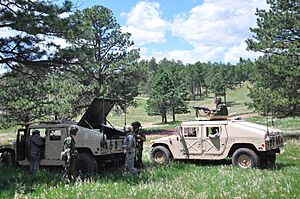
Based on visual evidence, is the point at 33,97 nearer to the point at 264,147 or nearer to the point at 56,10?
the point at 56,10

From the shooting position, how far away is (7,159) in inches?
524

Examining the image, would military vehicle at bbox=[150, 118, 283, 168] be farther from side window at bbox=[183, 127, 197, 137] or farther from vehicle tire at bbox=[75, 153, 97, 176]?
vehicle tire at bbox=[75, 153, 97, 176]

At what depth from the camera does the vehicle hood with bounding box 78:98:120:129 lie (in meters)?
13.3

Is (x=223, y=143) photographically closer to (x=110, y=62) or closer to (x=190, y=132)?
(x=190, y=132)

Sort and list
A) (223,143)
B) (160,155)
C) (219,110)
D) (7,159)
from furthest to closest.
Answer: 1. (160,155)
2. (219,110)
3. (223,143)
4. (7,159)

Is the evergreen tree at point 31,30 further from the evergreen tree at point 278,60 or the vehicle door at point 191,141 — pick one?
the evergreen tree at point 278,60

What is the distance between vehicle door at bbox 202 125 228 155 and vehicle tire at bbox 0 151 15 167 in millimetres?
6824

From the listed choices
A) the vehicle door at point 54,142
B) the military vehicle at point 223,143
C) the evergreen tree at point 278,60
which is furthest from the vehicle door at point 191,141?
the evergreen tree at point 278,60

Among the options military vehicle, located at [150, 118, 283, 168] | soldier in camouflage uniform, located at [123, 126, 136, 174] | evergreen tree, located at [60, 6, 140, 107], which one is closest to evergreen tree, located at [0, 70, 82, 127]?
evergreen tree, located at [60, 6, 140, 107]

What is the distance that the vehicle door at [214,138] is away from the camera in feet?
44.9

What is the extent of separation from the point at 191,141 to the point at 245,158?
2124 millimetres

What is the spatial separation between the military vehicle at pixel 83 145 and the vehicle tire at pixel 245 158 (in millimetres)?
3969

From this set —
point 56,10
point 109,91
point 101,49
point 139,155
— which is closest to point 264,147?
point 139,155

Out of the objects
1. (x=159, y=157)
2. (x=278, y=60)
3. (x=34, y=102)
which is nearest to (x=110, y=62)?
(x=34, y=102)
